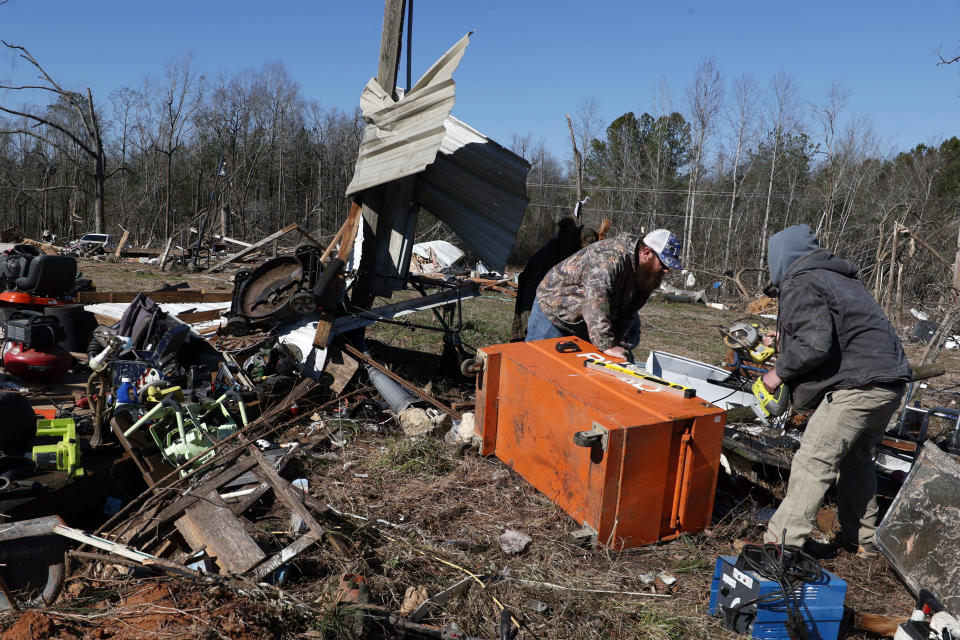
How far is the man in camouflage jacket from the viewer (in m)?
4.07

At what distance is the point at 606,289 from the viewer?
13.4 feet

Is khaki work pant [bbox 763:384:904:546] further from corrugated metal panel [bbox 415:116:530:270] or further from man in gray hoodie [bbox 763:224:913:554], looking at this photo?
corrugated metal panel [bbox 415:116:530:270]

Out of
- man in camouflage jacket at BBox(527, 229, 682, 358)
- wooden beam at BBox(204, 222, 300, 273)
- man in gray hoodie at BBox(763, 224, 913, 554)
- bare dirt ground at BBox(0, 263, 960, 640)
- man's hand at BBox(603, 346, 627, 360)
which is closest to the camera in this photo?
bare dirt ground at BBox(0, 263, 960, 640)

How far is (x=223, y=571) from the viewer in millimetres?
2846

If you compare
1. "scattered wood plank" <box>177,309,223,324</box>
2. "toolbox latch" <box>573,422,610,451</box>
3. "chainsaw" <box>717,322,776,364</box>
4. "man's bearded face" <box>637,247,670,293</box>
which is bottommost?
"scattered wood plank" <box>177,309,223,324</box>

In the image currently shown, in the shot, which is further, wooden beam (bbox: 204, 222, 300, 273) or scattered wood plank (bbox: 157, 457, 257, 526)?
wooden beam (bbox: 204, 222, 300, 273)

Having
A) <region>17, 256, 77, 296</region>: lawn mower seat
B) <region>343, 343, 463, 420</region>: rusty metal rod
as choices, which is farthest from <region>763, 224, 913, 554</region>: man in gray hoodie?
<region>17, 256, 77, 296</region>: lawn mower seat

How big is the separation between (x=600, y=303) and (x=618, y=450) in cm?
139

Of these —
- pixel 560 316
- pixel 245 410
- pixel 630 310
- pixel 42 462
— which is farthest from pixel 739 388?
pixel 42 462

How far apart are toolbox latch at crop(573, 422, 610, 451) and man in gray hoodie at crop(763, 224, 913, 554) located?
1009 mm

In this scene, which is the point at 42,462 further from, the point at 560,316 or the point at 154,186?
the point at 154,186

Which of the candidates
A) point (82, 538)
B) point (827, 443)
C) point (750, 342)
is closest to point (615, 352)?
point (827, 443)

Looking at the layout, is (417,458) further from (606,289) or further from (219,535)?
(606,289)

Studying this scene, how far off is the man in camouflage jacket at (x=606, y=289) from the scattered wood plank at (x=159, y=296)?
5308 millimetres
